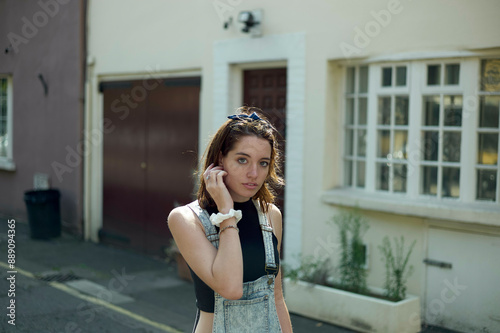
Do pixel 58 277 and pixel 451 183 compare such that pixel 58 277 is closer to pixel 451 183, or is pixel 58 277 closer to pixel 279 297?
pixel 451 183

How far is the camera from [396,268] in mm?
6277

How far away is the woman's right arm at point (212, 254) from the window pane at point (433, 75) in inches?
170

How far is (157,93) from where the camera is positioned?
9.45m

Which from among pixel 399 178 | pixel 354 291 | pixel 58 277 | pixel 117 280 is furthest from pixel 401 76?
pixel 58 277

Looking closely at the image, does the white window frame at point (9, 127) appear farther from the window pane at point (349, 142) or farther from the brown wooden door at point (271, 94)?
the window pane at point (349, 142)

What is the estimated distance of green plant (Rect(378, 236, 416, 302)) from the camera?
6.03m

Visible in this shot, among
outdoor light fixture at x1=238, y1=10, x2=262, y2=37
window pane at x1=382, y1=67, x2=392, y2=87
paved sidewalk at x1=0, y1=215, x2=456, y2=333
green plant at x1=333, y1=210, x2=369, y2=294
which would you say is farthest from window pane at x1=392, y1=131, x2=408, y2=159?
outdoor light fixture at x1=238, y1=10, x2=262, y2=37

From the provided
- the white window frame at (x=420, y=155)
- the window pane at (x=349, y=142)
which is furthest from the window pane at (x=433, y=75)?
the window pane at (x=349, y=142)

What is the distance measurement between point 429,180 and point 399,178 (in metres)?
0.35

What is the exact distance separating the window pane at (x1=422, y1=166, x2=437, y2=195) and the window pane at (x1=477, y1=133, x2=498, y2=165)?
1.69ft

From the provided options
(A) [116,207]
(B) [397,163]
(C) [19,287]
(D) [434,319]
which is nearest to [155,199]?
(A) [116,207]

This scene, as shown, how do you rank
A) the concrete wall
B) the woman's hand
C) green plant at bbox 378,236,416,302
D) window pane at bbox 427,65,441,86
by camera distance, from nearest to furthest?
the woman's hand, green plant at bbox 378,236,416,302, window pane at bbox 427,65,441,86, the concrete wall

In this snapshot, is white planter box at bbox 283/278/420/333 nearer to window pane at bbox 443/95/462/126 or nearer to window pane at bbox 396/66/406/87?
window pane at bbox 443/95/462/126

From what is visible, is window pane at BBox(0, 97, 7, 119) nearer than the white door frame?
No
